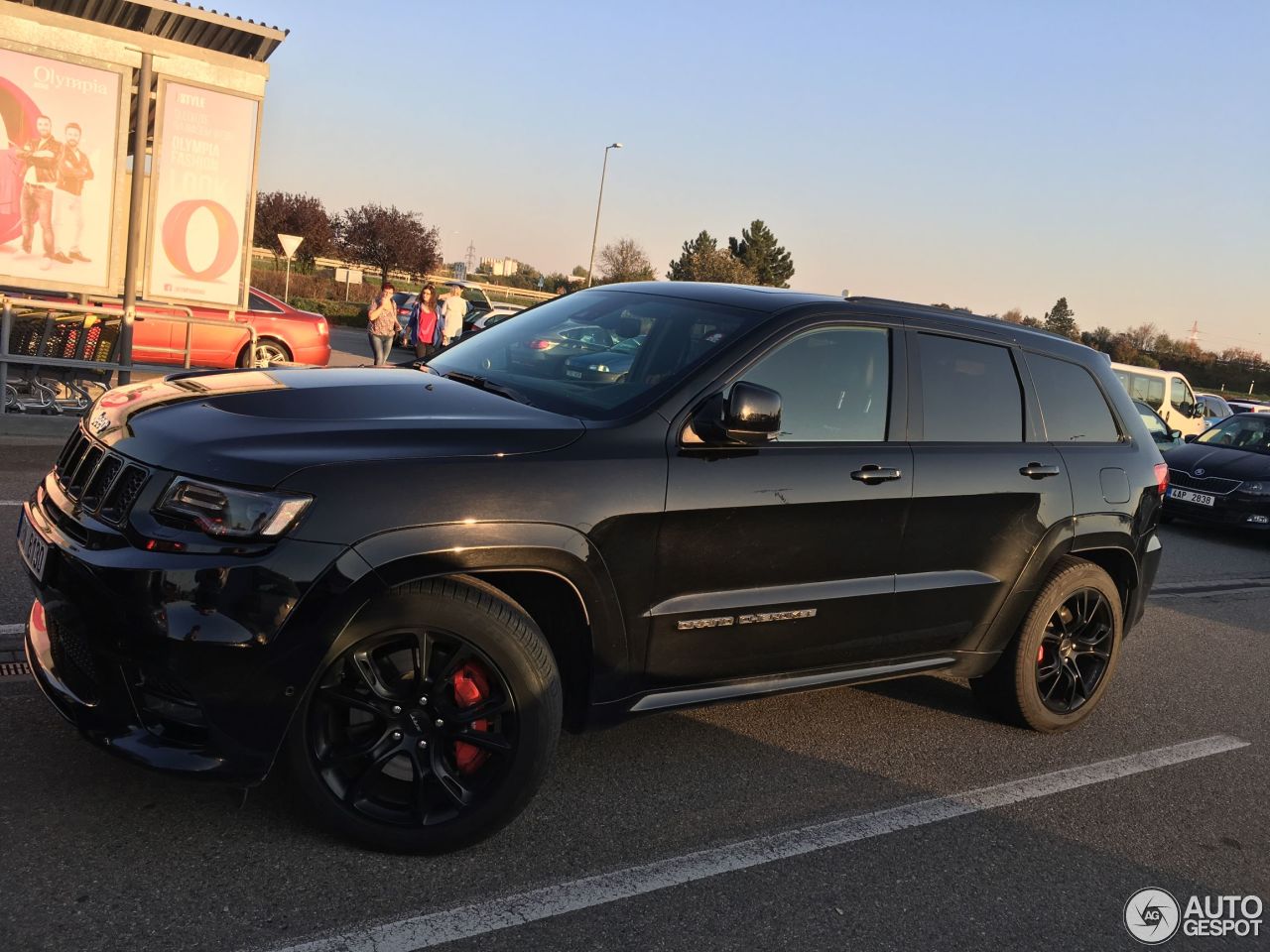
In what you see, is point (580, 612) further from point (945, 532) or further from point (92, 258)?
point (92, 258)

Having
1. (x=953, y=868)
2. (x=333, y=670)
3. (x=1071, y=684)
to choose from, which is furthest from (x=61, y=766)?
(x=1071, y=684)

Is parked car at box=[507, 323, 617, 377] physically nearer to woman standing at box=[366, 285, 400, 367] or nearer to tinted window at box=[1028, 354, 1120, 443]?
tinted window at box=[1028, 354, 1120, 443]

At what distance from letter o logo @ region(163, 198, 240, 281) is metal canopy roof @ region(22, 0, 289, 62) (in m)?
1.69

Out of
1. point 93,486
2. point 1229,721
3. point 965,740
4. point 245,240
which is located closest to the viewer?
point 93,486

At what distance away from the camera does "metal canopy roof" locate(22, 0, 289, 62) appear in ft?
36.9

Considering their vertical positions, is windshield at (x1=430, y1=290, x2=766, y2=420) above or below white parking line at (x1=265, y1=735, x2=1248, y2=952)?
above

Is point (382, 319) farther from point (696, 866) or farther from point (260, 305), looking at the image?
point (696, 866)

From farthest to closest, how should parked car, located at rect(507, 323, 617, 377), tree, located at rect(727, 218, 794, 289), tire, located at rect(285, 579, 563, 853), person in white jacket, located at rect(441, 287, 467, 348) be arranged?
1. tree, located at rect(727, 218, 794, 289)
2. person in white jacket, located at rect(441, 287, 467, 348)
3. parked car, located at rect(507, 323, 617, 377)
4. tire, located at rect(285, 579, 563, 853)

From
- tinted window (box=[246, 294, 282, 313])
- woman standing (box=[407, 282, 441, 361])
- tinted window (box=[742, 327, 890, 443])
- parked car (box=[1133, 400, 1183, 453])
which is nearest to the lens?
tinted window (box=[742, 327, 890, 443])

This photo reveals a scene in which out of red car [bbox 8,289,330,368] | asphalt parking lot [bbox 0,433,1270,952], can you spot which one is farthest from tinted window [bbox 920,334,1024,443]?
red car [bbox 8,289,330,368]

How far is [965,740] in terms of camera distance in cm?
479

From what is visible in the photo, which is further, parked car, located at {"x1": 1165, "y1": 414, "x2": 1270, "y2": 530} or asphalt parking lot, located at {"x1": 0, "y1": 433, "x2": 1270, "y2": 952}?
parked car, located at {"x1": 1165, "y1": 414, "x2": 1270, "y2": 530}

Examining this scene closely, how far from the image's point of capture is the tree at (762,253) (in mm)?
96000

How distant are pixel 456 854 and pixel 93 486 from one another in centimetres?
150
